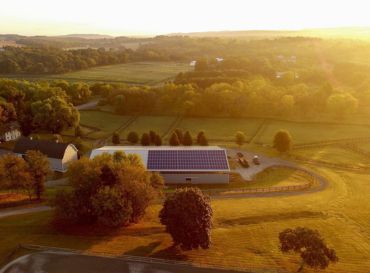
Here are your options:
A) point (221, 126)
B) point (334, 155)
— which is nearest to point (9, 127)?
point (221, 126)

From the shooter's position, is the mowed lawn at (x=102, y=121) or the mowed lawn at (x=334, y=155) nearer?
the mowed lawn at (x=334, y=155)

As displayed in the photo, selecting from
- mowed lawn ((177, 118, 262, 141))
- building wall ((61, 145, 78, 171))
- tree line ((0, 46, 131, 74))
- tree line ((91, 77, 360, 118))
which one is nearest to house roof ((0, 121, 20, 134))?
building wall ((61, 145, 78, 171))

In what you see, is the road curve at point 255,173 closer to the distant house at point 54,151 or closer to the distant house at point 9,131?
the distant house at point 54,151

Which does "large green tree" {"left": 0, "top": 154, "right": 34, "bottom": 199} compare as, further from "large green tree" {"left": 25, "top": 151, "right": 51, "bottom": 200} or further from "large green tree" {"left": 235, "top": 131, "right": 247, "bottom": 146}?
"large green tree" {"left": 235, "top": 131, "right": 247, "bottom": 146}

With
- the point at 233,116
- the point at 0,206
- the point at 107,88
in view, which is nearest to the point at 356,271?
the point at 0,206

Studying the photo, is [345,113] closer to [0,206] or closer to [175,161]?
[175,161]

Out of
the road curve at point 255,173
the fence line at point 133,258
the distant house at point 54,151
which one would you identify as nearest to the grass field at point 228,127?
the road curve at point 255,173
